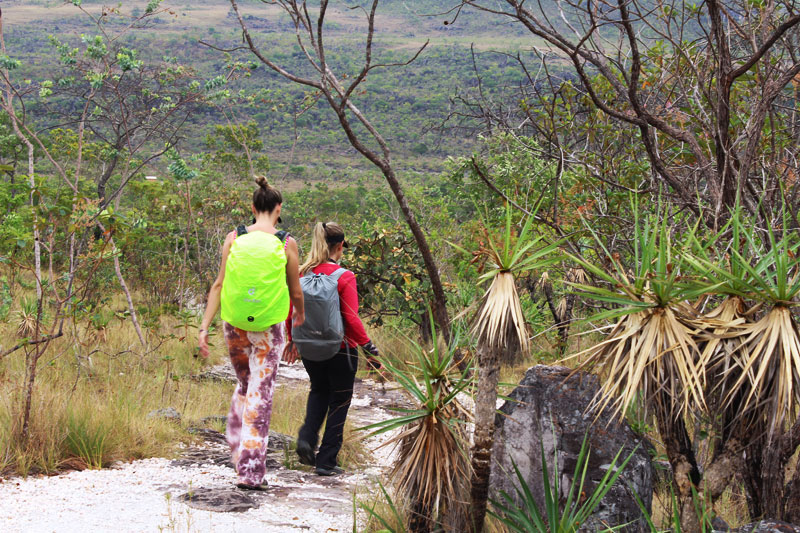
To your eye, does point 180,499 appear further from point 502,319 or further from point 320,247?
point 502,319

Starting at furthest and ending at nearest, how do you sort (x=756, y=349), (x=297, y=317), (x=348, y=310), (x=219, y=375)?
(x=219, y=375)
(x=348, y=310)
(x=297, y=317)
(x=756, y=349)

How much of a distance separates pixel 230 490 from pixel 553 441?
1.79 m

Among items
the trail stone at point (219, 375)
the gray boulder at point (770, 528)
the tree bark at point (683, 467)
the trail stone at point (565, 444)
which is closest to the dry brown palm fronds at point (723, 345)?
the tree bark at point (683, 467)

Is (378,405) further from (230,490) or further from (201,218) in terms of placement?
(201,218)

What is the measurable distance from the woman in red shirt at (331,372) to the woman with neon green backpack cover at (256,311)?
38 cm

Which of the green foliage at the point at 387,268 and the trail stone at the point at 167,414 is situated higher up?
the green foliage at the point at 387,268

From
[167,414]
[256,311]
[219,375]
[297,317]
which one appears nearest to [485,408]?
[256,311]

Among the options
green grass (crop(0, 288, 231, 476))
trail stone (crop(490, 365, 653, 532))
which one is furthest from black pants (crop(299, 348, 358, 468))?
trail stone (crop(490, 365, 653, 532))

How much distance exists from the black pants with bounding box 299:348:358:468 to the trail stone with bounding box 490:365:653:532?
111cm

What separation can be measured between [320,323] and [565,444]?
1.60 meters

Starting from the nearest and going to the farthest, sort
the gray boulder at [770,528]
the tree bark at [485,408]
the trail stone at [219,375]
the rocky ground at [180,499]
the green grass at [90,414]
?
the tree bark at [485,408] < the gray boulder at [770,528] < the rocky ground at [180,499] < the green grass at [90,414] < the trail stone at [219,375]

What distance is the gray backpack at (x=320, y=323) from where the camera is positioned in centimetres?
454

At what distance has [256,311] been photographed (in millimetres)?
4137

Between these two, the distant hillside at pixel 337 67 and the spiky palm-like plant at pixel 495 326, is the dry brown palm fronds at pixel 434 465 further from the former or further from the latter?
the distant hillside at pixel 337 67
